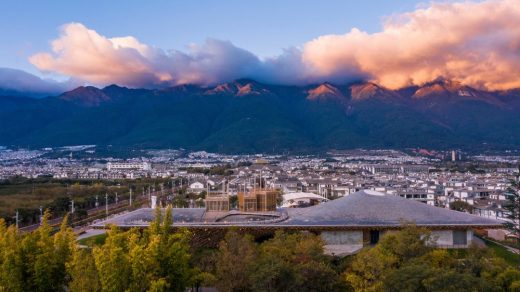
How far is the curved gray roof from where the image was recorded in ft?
134

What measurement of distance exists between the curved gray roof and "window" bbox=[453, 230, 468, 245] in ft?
2.77

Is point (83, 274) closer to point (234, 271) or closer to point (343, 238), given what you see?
point (234, 271)

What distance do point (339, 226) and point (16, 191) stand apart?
6263 cm

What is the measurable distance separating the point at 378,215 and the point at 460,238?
6468mm

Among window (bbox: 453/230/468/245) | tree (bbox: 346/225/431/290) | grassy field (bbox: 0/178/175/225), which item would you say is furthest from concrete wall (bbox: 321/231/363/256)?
grassy field (bbox: 0/178/175/225)

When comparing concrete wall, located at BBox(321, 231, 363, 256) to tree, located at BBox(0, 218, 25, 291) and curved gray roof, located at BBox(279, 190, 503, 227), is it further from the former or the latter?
tree, located at BBox(0, 218, 25, 291)

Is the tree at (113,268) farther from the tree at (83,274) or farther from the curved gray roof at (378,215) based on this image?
the curved gray roof at (378,215)

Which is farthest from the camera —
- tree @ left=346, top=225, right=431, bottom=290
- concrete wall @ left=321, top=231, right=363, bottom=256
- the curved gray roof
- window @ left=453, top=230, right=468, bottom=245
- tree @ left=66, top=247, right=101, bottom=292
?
window @ left=453, top=230, right=468, bottom=245

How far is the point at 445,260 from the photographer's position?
27625mm

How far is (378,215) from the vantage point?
138ft

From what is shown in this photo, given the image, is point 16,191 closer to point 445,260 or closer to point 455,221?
point 455,221

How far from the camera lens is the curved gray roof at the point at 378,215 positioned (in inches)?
1612

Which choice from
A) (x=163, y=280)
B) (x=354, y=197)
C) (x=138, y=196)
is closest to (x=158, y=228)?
(x=163, y=280)

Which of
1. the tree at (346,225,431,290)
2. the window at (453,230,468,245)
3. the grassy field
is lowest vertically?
the window at (453,230,468,245)
